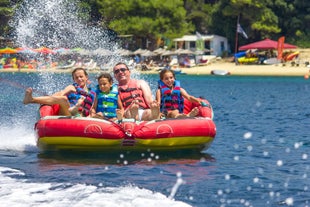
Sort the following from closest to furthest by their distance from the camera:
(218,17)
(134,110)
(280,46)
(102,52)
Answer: (134,110), (280,46), (102,52), (218,17)

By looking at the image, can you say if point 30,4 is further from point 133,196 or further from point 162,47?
point 133,196

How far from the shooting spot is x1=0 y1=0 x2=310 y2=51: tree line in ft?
172

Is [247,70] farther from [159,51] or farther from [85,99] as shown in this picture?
[85,99]

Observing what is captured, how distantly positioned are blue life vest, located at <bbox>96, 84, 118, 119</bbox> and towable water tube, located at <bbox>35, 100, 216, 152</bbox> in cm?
43

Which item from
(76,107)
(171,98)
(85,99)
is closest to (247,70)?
(171,98)

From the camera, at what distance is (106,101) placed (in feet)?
36.4

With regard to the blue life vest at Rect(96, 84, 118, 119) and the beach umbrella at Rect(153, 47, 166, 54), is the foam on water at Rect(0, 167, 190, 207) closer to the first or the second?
the blue life vest at Rect(96, 84, 118, 119)

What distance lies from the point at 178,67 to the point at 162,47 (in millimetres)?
7503

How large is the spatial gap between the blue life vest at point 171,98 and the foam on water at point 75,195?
3361mm

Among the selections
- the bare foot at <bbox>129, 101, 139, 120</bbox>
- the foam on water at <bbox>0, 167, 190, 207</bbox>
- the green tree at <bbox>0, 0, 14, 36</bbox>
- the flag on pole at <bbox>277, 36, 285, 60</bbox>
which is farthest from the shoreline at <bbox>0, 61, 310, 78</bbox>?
the foam on water at <bbox>0, 167, 190, 207</bbox>

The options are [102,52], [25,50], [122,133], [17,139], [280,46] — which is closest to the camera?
[122,133]

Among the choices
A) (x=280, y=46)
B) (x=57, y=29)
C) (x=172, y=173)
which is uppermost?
(x=57, y=29)

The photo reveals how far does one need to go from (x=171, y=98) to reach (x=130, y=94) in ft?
2.46

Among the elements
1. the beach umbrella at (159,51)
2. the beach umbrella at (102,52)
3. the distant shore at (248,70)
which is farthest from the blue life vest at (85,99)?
the beach umbrella at (159,51)
